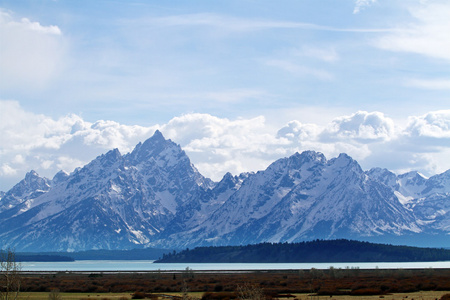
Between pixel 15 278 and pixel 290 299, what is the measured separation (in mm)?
44023

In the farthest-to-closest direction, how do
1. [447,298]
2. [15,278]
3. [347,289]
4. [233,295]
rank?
[347,289], [233,295], [447,298], [15,278]

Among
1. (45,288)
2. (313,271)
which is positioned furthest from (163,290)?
(313,271)

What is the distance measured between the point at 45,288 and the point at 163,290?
2279cm

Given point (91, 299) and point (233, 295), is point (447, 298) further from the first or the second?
point (91, 299)

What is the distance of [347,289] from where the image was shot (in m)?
110

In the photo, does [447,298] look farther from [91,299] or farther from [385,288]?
[91,299]

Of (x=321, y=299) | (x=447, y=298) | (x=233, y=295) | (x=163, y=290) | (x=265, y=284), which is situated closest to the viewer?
(x=447, y=298)

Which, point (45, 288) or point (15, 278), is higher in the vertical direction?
point (15, 278)

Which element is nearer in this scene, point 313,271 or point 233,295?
point 233,295

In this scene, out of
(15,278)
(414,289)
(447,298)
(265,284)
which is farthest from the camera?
(265,284)

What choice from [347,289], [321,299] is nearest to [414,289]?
[347,289]

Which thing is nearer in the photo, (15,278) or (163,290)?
(15,278)

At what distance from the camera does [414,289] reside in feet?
338

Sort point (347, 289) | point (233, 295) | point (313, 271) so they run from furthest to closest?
point (313, 271), point (347, 289), point (233, 295)
